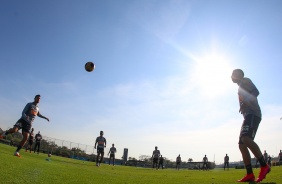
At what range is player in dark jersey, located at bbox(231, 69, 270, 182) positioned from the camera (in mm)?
5188

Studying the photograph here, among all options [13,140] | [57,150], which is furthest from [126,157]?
[13,140]

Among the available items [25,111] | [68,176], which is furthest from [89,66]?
[68,176]

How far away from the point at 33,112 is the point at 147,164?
45561 mm

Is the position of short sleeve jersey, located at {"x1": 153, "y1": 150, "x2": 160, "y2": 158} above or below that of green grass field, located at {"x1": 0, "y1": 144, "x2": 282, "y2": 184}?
above

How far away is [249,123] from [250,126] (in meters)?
0.07

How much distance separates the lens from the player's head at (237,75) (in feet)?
19.7

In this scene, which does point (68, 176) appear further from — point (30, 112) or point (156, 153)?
point (156, 153)

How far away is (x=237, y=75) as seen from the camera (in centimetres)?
604

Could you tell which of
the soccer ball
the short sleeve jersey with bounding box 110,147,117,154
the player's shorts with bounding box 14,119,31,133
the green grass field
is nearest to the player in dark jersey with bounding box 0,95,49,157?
the player's shorts with bounding box 14,119,31,133

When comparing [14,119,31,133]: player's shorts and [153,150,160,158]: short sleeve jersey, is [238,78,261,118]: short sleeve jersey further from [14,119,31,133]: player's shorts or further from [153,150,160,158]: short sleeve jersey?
[153,150,160,158]: short sleeve jersey

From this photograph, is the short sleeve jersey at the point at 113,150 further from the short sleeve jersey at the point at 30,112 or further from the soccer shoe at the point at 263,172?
the soccer shoe at the point at 263,172

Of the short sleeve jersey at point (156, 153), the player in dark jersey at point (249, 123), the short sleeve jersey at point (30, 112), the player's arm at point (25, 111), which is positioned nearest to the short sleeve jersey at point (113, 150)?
the short sleeve jersey at point (156, 153)

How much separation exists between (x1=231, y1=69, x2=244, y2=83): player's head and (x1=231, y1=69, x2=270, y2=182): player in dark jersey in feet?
0.14

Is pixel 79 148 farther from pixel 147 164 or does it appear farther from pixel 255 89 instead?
pixel 255 89
